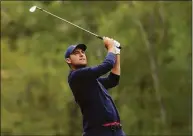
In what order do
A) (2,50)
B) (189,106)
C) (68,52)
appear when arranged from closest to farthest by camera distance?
1. (68,52)
2. (2,50)
3. (189,106)

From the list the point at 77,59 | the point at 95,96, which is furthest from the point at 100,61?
the point at 95,96

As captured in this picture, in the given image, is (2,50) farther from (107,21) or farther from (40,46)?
(107,21)

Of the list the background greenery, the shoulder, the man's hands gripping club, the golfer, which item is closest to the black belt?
the golfer

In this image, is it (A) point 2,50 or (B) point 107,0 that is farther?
(B) point 107,0

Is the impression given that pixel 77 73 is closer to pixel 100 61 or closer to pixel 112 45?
pixel 112 45

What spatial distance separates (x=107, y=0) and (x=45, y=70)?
315 centimetres

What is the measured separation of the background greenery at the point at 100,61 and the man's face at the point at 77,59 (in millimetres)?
10257

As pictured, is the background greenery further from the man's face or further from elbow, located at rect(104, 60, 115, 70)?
elbow, located at rect(104, 60, 115, 70)

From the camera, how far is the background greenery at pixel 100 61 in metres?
14.9

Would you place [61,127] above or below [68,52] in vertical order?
below

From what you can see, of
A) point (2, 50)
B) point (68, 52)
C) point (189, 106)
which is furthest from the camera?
point (189, 106)

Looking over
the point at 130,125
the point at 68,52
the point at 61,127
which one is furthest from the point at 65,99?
the point at 68,52

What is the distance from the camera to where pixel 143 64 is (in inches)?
664

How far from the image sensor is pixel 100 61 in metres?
13.9
